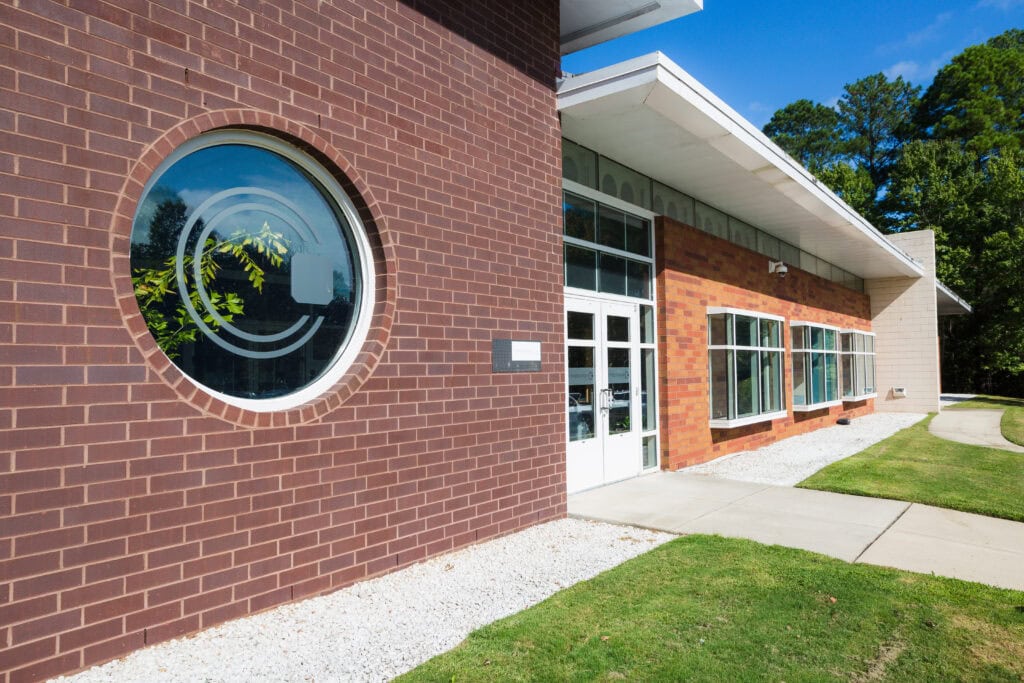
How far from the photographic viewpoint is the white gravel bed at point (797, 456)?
8946mm

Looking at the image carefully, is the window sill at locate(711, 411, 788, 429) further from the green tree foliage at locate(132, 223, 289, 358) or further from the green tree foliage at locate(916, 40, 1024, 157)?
the green tree foliage at locate(916, 40, 1024, 157)

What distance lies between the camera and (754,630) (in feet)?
12.3

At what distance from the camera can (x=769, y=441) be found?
12234 millimetres

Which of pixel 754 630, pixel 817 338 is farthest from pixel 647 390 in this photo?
pixel 817 338

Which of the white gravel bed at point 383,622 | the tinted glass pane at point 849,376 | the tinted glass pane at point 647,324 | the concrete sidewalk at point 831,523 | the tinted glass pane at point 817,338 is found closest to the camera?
the white gravel bed at point 383,622

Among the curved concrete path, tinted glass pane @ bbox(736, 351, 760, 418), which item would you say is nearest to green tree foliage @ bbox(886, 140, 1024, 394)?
the curved concrete path

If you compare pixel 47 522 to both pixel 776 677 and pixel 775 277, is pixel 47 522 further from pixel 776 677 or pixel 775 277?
pixel 775 277

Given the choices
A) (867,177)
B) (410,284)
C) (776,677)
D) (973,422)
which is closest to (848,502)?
(776,677)

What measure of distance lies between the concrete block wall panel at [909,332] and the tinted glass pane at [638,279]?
1399 cm

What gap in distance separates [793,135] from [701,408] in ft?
145

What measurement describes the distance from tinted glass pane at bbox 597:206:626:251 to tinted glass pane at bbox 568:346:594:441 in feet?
4.64

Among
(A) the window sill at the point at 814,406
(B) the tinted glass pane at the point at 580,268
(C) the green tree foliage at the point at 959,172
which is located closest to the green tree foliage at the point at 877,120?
(C) the green tree foliage at the point at 959,172

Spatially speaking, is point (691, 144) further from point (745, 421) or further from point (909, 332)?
point (909, 332)

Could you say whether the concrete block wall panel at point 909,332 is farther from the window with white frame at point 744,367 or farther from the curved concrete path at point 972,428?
the window with white frame at point 744,367
